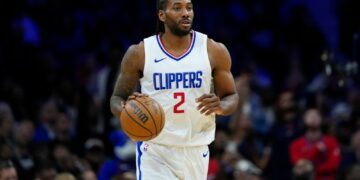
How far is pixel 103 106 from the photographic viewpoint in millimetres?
16438

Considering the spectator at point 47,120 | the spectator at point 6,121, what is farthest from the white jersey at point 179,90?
the spectator at point 47,120

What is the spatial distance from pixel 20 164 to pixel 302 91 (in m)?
5.20

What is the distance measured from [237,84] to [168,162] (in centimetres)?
651

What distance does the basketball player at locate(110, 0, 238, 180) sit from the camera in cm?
984

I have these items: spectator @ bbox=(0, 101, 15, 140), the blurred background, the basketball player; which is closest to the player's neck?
the basketball player

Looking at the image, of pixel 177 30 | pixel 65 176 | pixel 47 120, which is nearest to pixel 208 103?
pixel 177 30

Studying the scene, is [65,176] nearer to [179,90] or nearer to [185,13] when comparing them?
[179,90]

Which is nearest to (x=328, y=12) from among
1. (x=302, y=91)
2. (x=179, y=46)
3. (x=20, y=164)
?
(x=302, y=91)

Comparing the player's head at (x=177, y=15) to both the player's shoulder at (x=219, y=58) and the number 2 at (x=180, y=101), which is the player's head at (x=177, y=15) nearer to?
the player's shoulder at (x=219, y=58)

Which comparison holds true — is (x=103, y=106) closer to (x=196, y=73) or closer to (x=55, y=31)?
(x=55, y=31)

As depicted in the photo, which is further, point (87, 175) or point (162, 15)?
point (87, 175)

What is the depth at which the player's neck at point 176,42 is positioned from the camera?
10039 millimetres

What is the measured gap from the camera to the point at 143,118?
31.1 ft

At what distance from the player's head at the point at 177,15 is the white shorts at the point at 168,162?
101 centimetres
